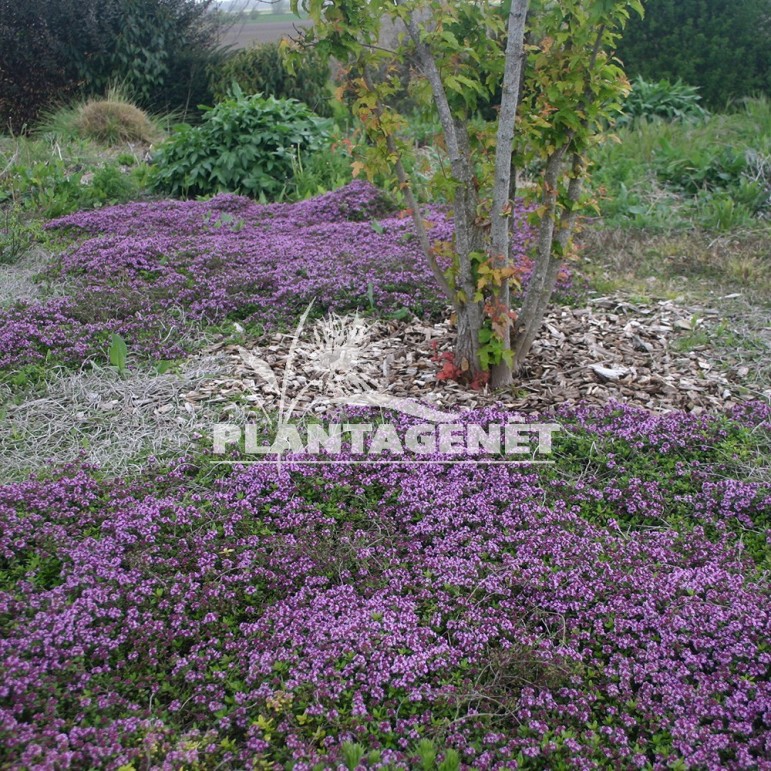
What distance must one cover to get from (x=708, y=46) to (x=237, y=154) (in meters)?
7.11

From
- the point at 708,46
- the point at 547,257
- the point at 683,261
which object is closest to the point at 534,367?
the point at 547,257

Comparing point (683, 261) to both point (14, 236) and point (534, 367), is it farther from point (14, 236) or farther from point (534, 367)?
point (14, 236)

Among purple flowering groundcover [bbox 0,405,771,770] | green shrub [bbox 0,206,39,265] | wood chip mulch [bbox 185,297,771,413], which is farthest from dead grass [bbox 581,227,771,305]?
green shrub [bbox 0,206,39,265]

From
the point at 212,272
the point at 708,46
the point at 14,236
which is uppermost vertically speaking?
the point at 708,46

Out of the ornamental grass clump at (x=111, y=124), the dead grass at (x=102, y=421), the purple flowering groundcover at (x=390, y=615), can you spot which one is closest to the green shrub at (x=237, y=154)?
the ornamental grass clump at (x=111, y=124)

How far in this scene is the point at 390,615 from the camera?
251 cm

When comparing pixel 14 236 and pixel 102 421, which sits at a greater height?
pixel 14 236

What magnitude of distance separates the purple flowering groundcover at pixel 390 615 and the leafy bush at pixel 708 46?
9216 millimetres

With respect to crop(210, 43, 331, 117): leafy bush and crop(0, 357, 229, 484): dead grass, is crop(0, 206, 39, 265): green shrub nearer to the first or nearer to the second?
crop(0, 357, 229, 484): dead grass

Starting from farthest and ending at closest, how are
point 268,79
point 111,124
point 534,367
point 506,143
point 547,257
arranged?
1. point 268,79
2. point 111,124
3. point 534,367
4. point 547,257
5. point 506,143

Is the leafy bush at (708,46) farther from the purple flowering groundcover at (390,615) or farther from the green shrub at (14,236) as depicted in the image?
the purple flowering groundcover at (390,615)

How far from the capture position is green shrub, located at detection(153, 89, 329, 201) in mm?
8164

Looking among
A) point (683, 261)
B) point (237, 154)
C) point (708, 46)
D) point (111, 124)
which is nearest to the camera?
point (683, 261)

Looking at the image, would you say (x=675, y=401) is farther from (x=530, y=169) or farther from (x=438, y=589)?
(x=530, y=169)
